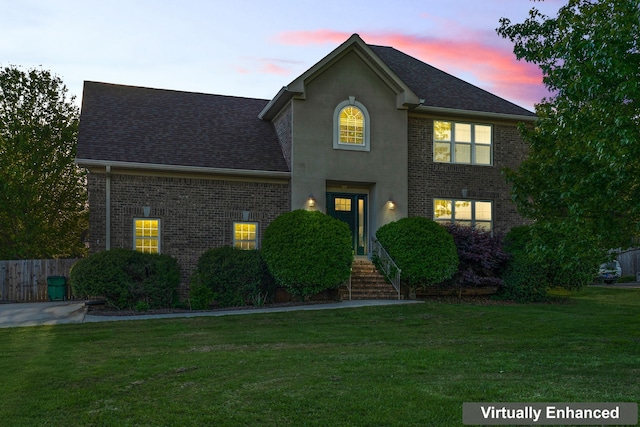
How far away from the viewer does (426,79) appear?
24.1m

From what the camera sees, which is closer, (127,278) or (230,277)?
(127,278)

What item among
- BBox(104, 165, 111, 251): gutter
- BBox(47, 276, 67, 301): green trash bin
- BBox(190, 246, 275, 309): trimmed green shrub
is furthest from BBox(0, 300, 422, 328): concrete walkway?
BBox(104, 165, 111, 251): gutter

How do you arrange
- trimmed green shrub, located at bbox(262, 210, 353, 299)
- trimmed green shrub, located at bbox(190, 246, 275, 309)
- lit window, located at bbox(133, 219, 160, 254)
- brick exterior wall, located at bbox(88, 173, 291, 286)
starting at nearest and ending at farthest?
trimmed green shrub, located at bbox(262, 210, 353, 299)
trimmed green shrub, located at bbox(190, 246, 275, 309)
brick exterior wall, located at bbox(88, 173, 291, 286)
lit window, located at bbox(133, 219, 160, 254)

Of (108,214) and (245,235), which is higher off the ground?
(108,214)

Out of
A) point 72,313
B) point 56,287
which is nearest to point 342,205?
point 72,313

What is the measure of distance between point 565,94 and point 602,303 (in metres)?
11.2

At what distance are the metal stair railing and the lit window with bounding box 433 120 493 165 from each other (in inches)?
168

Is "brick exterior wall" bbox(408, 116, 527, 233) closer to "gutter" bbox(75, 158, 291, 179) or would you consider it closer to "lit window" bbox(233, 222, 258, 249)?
"gutter" bbox(75, 158, 291, 179)

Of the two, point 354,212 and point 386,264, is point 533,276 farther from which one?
point 354,212

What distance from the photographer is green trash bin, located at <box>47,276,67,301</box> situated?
66.0 ft

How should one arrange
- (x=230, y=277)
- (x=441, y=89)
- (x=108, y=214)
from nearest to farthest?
(x=230, y=277)
(x=108, y=214)
(x=441, y=89)

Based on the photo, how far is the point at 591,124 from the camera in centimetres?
940

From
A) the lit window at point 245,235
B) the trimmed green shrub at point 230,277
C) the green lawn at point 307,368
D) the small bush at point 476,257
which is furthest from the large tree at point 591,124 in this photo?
the lit window at point 245,235

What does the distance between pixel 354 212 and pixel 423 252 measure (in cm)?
372
